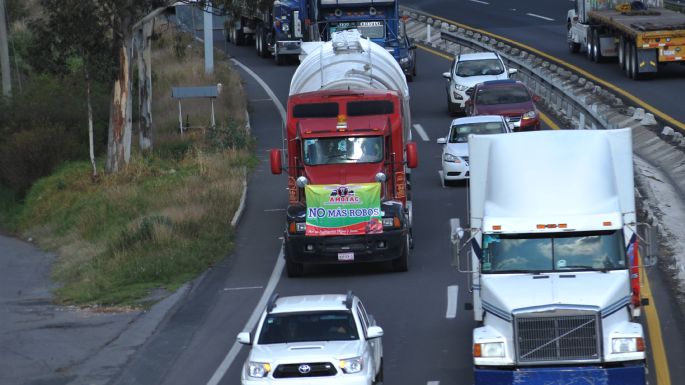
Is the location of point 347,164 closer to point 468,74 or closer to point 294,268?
point 294,268

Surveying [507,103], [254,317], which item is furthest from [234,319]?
[507,103]

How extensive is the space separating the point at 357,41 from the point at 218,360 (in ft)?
41.1

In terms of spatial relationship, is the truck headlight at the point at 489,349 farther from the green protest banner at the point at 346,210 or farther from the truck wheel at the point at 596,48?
the truck wheel at the point at 596,48

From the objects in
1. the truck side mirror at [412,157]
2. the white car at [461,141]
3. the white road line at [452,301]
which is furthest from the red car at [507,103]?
the white road line at [452,301]

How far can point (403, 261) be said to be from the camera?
80.5 feet

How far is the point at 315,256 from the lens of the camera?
24141mm

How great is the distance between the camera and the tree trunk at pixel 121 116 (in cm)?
3778

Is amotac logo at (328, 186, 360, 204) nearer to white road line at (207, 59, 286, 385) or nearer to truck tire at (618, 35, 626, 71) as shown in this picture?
white road line at (207, 59, 286, 385)

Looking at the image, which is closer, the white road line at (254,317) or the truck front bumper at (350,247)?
the white road line at (254,317)

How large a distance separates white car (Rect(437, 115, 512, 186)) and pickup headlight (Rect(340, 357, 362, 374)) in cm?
1629

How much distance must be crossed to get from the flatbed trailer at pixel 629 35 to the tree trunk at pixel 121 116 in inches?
661

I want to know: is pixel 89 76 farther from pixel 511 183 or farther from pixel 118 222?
pixel 511 183

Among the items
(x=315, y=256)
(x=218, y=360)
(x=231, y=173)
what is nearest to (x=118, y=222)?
(x=231, y=173)

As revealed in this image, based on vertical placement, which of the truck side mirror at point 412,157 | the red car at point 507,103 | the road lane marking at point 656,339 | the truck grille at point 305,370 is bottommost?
the road lane marking at point 656,339
